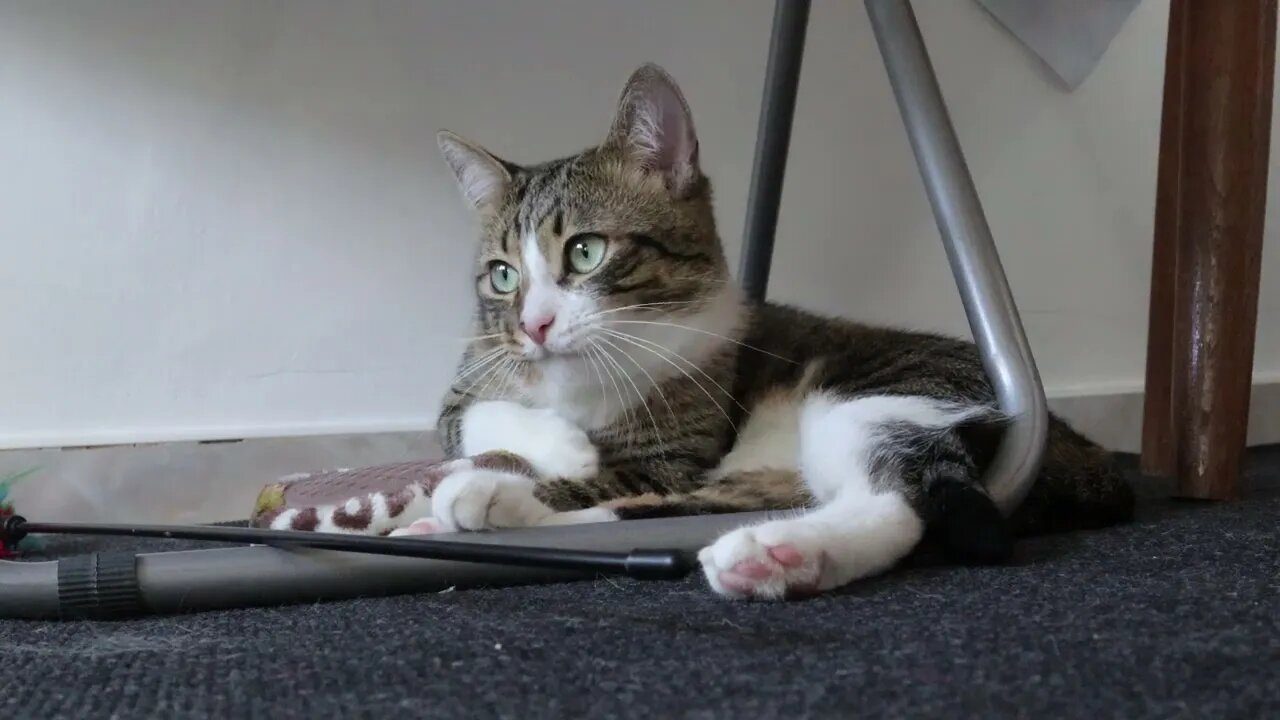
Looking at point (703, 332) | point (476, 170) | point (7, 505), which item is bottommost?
point (7, 505)

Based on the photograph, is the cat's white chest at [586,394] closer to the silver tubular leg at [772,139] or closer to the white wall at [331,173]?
the silver tubular leg at [772,139]

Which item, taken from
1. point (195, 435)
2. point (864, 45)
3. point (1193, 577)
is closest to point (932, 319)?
point (864, 45)

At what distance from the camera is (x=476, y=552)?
28.6 inches

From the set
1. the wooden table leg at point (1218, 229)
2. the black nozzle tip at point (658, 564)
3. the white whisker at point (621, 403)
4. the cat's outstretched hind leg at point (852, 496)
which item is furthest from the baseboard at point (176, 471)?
the wooden table leg at point (1218, 229)

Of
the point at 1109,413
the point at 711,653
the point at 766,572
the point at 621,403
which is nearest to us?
the point at 711,653

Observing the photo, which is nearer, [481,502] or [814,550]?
[814,550]

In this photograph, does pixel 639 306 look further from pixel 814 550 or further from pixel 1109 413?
pixel 1109 413

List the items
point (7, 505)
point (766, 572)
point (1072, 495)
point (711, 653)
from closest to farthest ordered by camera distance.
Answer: point (711, 653) < point (766, 572) < point (1072, 495) < point (7, 505)

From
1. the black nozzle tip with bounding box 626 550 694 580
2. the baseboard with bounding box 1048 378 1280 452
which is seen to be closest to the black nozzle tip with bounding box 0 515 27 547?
the black nozzle tip with bounding box 626 550 694 580

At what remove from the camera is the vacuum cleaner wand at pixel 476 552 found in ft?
2.13

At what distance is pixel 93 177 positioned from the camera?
53.4 inches

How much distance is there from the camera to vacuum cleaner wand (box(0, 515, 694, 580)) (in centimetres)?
65

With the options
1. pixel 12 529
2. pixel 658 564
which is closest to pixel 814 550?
pixel 658 564

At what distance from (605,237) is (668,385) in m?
0.18
